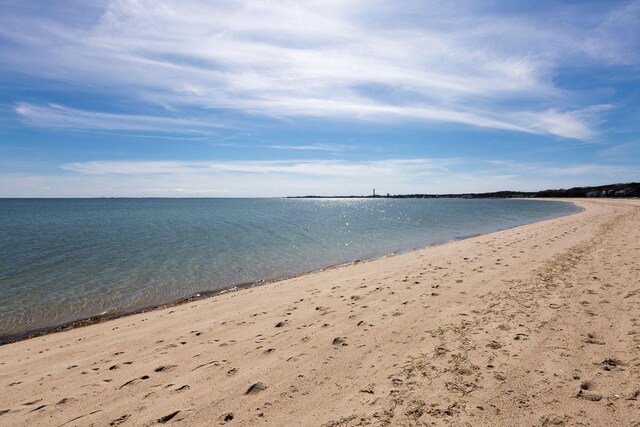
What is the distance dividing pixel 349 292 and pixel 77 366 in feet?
24.8

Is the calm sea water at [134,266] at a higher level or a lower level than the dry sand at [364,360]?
lower

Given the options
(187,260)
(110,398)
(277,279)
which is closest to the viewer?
(110,398)

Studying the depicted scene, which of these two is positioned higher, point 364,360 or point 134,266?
point 364,360

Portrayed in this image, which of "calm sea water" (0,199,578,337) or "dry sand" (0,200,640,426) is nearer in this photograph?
"dry sand" (0,200,640,426)

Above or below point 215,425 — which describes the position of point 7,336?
below

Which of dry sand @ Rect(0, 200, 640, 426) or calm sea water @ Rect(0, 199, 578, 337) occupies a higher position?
Answer: dry sand @ Rect(0, 200, 640, 426)

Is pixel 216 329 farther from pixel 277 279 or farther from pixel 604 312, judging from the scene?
pixel 604 312

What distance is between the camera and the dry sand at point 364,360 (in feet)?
15.1

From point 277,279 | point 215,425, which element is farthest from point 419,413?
point 277,279

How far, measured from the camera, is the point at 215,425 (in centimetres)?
454

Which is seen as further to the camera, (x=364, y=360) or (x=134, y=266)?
(x=134, y=266)

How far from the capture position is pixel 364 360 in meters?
6.09

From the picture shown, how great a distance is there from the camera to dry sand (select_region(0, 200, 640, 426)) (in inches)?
181

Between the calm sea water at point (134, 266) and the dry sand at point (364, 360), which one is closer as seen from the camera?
the dry sand at point (364, 360)
